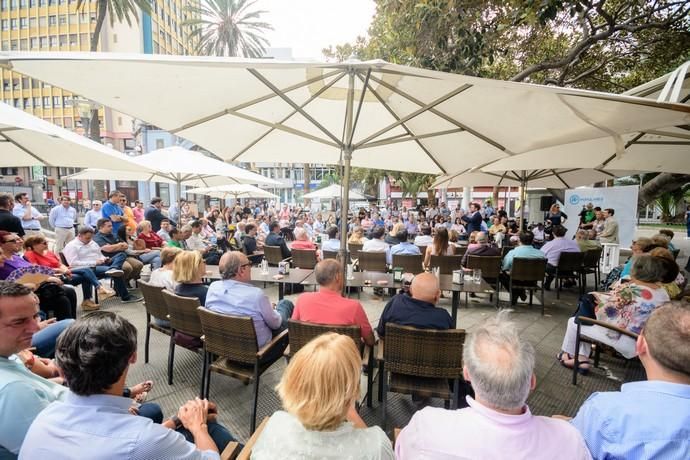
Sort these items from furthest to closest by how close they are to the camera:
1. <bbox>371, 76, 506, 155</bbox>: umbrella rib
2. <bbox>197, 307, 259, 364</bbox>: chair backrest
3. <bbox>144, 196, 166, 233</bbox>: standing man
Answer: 1. <bbox>144, 196, 166, 233</bbox>: standing man
2. <bbox>371, 76, 506, 155</bbox>: umbrella rib
3. <bbox>197, 307, 259, 364</bbox>: chair backrest

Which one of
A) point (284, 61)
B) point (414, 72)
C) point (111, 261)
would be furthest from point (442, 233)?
point (111, 261)

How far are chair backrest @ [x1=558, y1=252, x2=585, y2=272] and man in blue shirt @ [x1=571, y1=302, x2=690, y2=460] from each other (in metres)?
4.90

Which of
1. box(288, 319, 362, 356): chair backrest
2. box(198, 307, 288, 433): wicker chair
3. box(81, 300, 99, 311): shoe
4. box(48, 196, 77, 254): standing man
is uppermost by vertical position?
box(48, 196, 77, 254): standing man

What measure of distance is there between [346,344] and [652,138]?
189 inches

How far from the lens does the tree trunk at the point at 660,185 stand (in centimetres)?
1055

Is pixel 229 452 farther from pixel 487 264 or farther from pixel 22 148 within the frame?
pixel 487 264

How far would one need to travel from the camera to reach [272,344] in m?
2.66

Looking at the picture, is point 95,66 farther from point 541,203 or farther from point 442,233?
point 541,203

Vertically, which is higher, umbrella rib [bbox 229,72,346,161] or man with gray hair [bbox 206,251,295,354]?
umbrella rib [bbox 229,72,346,161]

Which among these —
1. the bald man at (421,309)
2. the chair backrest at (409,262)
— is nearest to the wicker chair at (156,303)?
the bald man at (421,309)

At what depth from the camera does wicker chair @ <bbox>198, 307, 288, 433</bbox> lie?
8.20 feet

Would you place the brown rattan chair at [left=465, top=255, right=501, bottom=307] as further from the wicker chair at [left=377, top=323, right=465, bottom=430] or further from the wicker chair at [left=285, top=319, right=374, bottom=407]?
the wicker chair at [left=285, top=319, right=374, bottom=407]

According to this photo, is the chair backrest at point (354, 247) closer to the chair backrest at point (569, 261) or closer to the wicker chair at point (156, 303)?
the chair backrest at point (569, 261)

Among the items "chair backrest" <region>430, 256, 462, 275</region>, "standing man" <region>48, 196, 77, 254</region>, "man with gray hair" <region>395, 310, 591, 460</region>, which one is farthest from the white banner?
"standing man" <region>48, 196, 77, 254</region>
